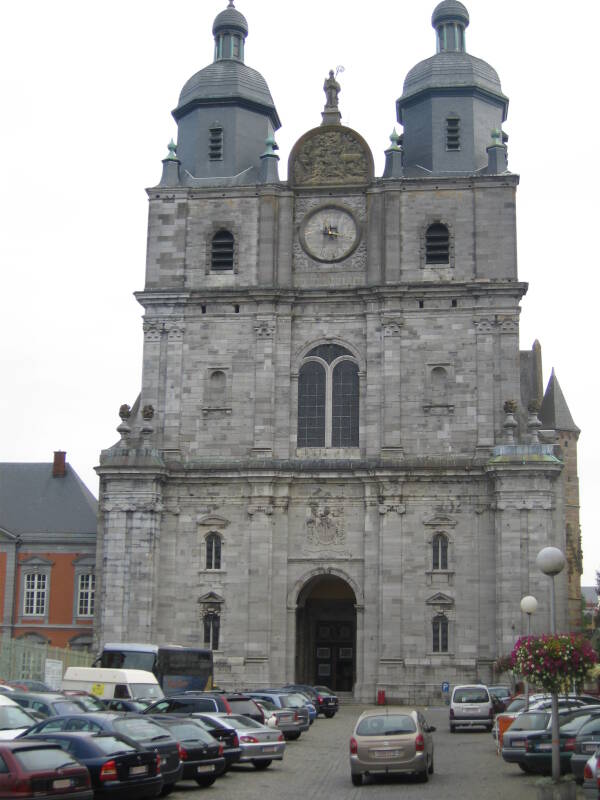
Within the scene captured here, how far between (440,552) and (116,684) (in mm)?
18243

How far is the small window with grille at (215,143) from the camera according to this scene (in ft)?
182

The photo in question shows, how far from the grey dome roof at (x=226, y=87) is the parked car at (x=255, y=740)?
3461cm

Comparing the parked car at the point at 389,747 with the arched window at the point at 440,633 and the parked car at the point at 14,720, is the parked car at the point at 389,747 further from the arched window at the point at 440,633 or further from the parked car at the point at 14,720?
the arched window at the point at 440,633

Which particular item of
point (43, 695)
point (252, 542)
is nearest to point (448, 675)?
point (252, 542)

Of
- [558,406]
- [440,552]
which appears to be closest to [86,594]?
[440,552]

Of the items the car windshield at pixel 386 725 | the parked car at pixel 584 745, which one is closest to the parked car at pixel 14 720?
the car windshield at pixel 386 725

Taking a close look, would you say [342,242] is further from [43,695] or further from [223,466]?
[43,695]

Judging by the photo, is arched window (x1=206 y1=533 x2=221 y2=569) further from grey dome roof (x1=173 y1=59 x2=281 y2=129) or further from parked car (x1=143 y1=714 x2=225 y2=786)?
parked car (x1=143 y1=714 x2=225 y2=786)

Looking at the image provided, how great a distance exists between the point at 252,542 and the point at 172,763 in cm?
2764

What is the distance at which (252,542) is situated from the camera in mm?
50219

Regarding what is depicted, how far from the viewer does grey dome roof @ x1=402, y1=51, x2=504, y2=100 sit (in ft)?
179

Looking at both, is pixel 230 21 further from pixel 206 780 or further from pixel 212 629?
pixel 206 780

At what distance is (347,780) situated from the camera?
85.0ft

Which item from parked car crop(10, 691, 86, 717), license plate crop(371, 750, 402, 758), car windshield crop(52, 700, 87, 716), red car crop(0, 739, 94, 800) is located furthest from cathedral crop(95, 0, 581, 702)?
red car crop(0, 739, 94, 800)
